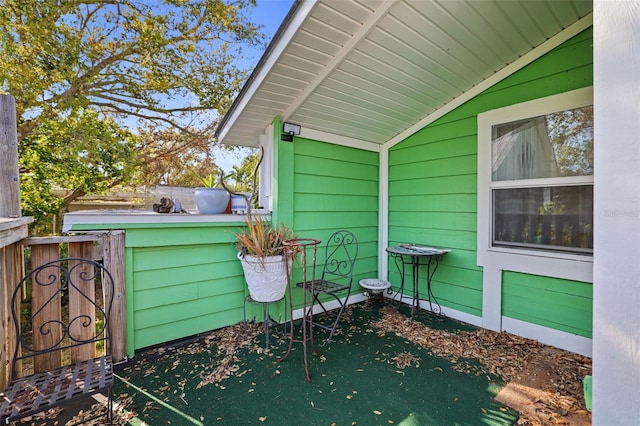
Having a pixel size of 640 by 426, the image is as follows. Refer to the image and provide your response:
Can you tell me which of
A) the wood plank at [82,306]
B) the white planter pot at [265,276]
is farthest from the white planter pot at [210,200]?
the wood plank at [82,306]

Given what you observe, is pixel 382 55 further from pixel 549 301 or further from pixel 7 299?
pixel 7 299

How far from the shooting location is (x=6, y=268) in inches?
66.2

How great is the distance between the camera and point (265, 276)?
2455 millimetres

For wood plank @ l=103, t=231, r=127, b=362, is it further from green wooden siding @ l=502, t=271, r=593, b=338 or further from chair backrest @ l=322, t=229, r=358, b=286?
green wooden siding @ l=502, t=271, r=593, b=338

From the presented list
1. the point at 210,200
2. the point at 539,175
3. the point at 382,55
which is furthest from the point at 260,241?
the point at 539,175

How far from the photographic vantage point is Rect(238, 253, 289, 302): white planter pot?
8.04 ft

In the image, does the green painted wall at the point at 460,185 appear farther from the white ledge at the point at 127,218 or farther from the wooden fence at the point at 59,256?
the wooden fence at the point at 59,256

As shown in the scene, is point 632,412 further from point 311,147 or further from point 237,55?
point 237,55

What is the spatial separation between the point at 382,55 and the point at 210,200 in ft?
6.70

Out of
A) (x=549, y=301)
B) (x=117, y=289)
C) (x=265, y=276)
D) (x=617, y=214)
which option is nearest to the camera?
(x=617, y=214)

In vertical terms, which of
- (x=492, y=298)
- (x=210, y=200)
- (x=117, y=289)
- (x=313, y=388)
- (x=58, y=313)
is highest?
(x=210, y=200)

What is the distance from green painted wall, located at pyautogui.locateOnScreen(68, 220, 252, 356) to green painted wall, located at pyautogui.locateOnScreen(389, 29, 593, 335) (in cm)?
211

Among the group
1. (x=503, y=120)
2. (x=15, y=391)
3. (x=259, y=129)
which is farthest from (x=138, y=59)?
(x=503, y=120)

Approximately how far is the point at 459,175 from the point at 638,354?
237cm
